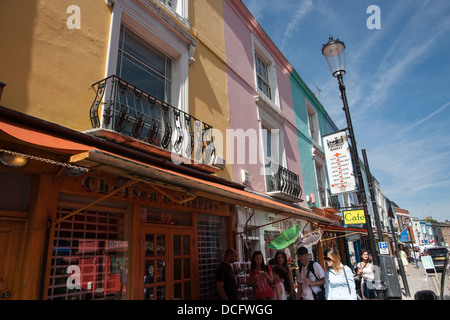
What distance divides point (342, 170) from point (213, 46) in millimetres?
5346

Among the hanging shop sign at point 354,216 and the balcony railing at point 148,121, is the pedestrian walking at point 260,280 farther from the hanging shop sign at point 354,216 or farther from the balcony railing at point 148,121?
the hanging shop sign at point 354,216

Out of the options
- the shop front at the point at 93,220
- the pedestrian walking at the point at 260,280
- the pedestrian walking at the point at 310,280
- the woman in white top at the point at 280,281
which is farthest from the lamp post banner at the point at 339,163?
the pedestrian walking at the point at 260,280

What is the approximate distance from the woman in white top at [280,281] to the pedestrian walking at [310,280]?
31 cm

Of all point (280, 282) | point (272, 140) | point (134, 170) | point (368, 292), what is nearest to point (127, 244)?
point (134, 170)

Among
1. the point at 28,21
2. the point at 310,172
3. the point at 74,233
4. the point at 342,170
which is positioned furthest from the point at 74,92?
the point at 310,172

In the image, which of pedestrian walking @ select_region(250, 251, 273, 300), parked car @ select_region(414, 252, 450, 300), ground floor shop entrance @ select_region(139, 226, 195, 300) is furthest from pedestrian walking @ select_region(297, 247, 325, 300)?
parked car @ select_region(414, 252, 450, 300)

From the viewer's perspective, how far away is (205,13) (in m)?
8.41

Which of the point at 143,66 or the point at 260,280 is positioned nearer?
the point at 260,280

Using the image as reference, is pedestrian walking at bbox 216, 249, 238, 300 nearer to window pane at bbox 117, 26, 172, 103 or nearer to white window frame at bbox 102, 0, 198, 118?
white window frame at bbox 102, 0, 198, 118

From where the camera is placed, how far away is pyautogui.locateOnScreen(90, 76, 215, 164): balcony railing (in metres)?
4.78

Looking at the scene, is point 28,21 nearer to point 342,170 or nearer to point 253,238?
point 253,238

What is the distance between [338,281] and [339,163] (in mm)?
4756

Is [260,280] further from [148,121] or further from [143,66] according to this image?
[143,66]

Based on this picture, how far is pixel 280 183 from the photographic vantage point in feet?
31.3
